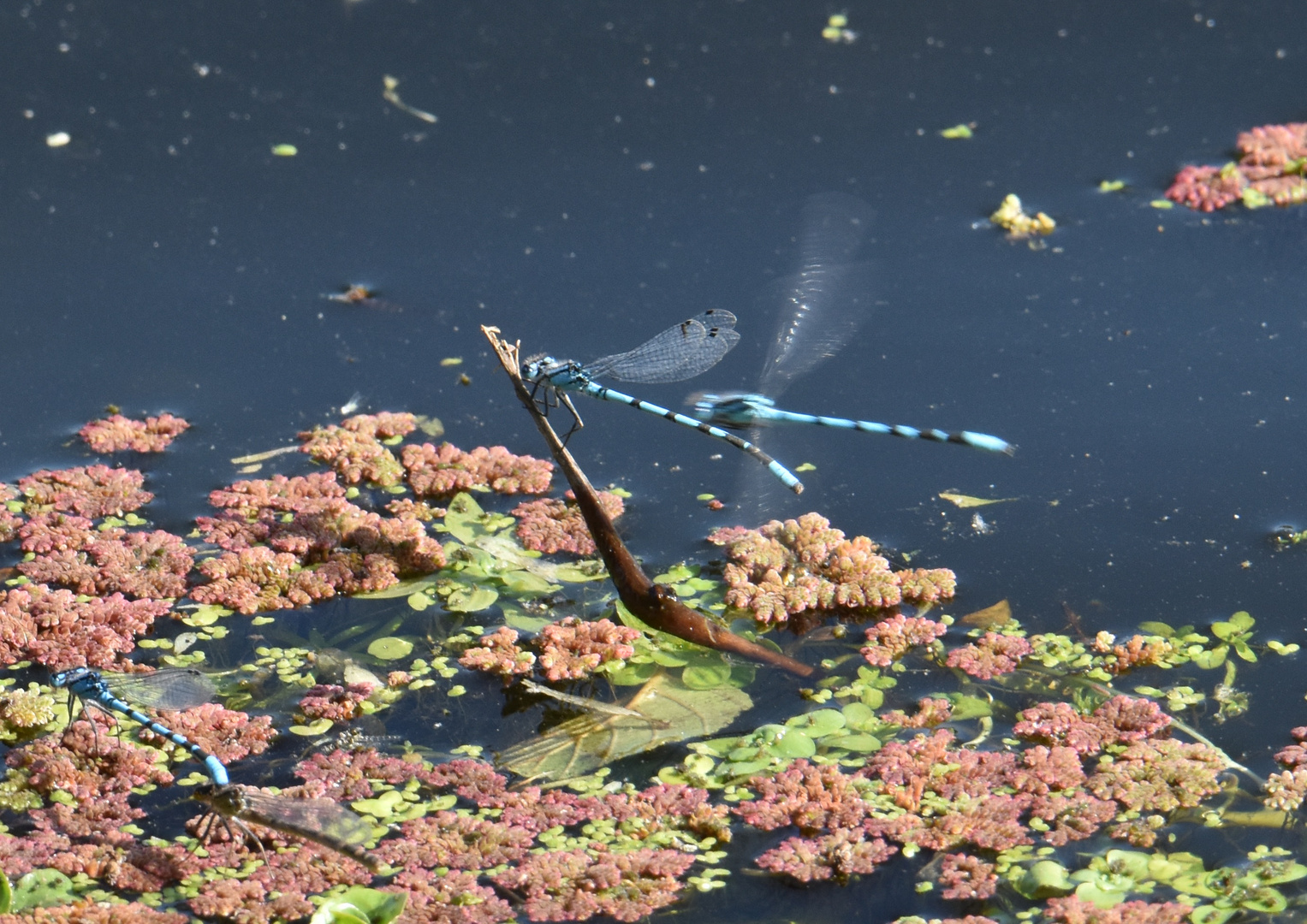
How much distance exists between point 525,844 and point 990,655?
5.36ft

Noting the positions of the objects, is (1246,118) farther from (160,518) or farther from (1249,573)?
(160,518)

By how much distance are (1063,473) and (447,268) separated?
307cm

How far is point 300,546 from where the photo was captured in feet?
15.8

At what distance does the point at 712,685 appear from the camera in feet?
13.8

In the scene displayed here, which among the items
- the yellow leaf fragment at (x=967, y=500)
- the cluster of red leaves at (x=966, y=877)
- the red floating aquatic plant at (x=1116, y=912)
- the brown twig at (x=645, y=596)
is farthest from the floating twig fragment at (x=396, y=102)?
the red floating aquatic plant at (x=1116, y=912)

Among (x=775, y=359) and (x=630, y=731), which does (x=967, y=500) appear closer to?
(x=775, y=359)

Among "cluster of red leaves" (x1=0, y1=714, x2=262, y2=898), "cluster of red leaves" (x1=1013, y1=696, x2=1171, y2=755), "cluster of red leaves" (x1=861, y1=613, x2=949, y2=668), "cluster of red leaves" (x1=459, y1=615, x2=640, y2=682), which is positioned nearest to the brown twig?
"cluster of red leaves" (x1=459, y1=615, x2=640, y2=682)

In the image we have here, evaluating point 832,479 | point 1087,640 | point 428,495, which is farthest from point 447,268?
point 1087,640

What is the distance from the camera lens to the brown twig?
164 inches

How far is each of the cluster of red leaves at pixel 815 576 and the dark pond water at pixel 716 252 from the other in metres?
0.19

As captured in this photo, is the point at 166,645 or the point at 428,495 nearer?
the point at 166,645

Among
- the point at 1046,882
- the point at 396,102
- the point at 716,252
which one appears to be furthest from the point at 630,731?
the point at 396,102

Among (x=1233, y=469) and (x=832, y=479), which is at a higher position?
(x=832, y=479)

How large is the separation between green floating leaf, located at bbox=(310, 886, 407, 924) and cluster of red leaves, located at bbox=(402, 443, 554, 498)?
6.88ft
